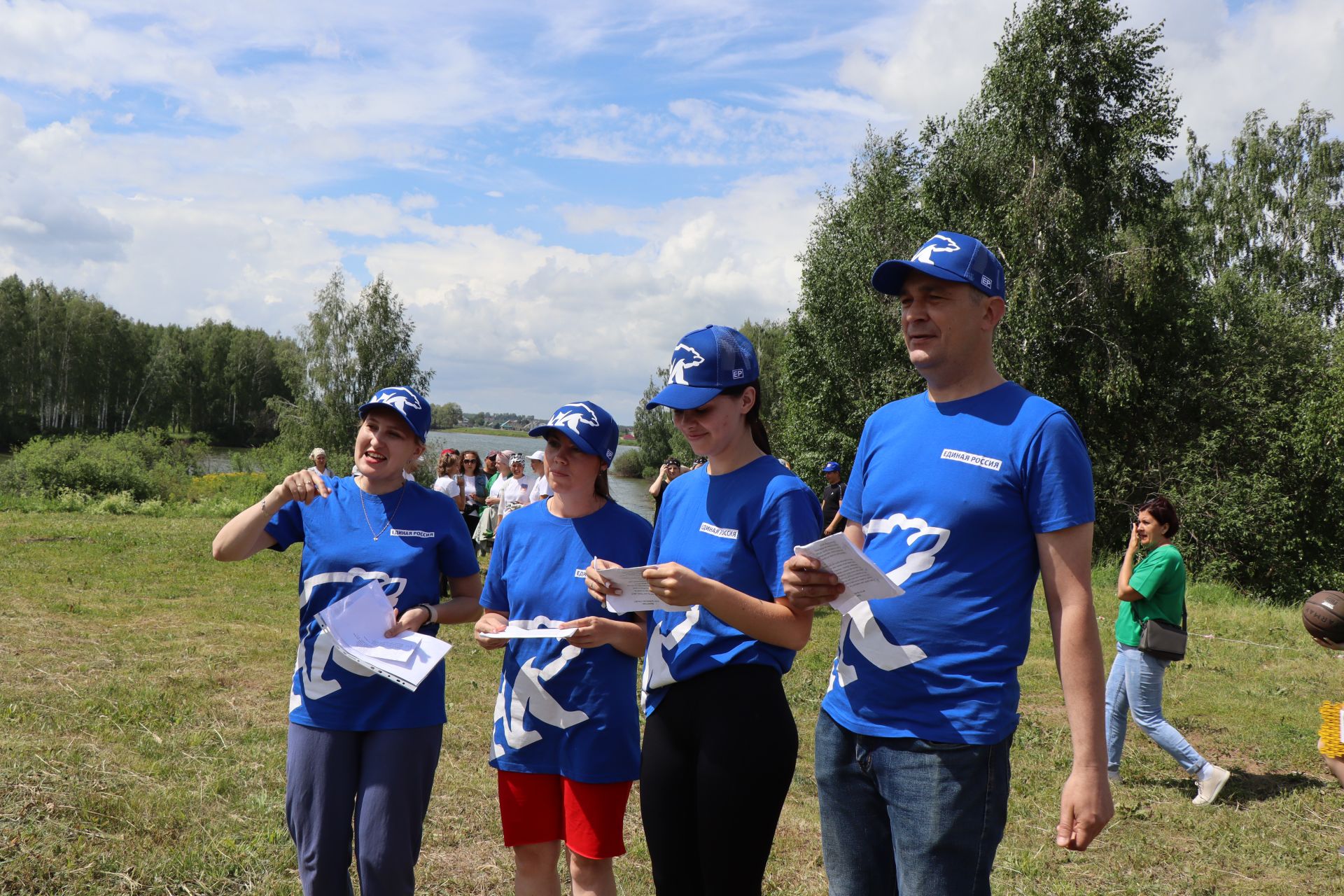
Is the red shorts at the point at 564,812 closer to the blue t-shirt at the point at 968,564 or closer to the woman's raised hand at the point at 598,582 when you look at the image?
the woman's raised hand at the point at 598,582

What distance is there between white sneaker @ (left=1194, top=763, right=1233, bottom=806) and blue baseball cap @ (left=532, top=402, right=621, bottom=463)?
504cm

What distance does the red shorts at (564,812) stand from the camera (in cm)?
300

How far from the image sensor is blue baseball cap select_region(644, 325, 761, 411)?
2611 mm

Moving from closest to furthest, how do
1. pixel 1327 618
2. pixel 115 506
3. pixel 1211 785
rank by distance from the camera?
pixel 1327 618 < pixel 1211 785 < pixel 115 506

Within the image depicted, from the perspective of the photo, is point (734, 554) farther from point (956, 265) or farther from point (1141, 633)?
point (1141, 633)

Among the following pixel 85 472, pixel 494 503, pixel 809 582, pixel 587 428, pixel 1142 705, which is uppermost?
pixel 587 428

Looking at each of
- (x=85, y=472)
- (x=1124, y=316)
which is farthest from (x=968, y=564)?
(x=85, y=472)

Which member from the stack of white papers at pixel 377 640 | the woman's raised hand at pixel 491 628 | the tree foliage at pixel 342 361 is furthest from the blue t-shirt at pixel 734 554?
the tree foliage at pixel 342 361

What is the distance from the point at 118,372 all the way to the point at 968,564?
7350 cm

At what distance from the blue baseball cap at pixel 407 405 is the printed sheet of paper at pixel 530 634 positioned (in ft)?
2.48

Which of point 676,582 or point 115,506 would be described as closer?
point 676,582

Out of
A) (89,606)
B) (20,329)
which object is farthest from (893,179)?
(20,329)

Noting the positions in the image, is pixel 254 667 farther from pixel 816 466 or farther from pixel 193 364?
pixel 193 364

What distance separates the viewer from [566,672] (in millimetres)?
3082
